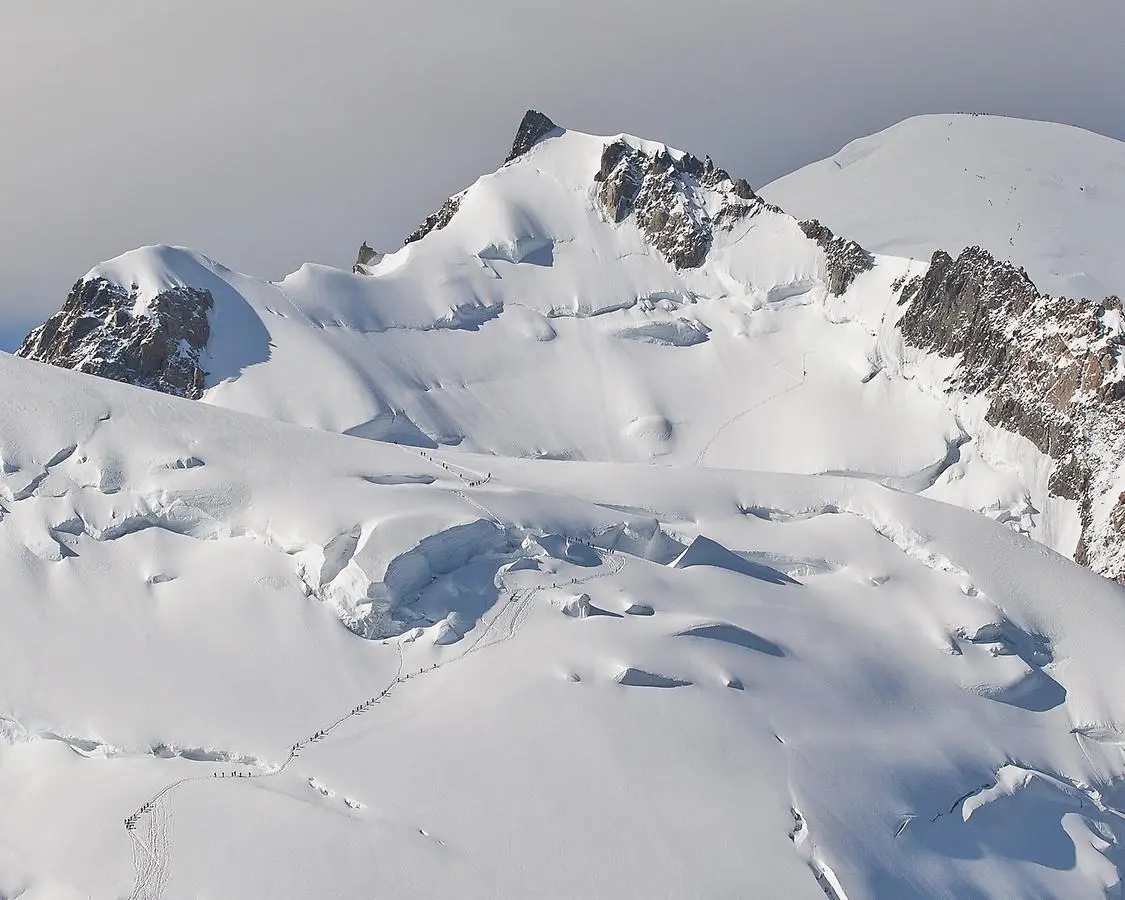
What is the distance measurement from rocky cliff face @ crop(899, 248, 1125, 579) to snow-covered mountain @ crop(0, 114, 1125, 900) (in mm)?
316

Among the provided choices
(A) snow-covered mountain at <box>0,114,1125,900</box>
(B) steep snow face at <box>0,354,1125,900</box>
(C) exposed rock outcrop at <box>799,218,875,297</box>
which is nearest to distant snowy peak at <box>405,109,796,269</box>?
(C) exposed rock outcrop at <box>799,218,875,297</box>

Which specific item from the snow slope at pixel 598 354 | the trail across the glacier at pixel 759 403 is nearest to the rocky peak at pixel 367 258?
the snow slope at pixel 598 354

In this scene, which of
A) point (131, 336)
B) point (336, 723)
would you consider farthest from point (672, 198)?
point (336, 723)

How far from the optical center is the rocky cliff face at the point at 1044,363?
101750mm

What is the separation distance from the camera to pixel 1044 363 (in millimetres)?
110812

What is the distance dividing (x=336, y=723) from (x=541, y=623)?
12.7 metres

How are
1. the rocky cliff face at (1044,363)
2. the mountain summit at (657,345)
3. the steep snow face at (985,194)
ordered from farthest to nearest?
the steep snow face at (985,194)
the mountain summit at (657,345)
the rocky cliff face at (1044,363)

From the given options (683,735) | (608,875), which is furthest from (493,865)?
(683,735)

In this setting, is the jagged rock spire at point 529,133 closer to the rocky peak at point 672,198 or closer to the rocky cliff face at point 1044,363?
the rocky peak at point 672,198

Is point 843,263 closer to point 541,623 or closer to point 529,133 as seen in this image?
point 529,133

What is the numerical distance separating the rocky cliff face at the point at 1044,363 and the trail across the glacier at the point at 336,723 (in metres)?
41.9

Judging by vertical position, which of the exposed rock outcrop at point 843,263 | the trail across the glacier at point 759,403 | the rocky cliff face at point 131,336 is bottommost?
the trail across the glacier at point 759,403

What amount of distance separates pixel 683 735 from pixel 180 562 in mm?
29170

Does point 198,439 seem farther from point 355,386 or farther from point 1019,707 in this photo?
point 1019,707
